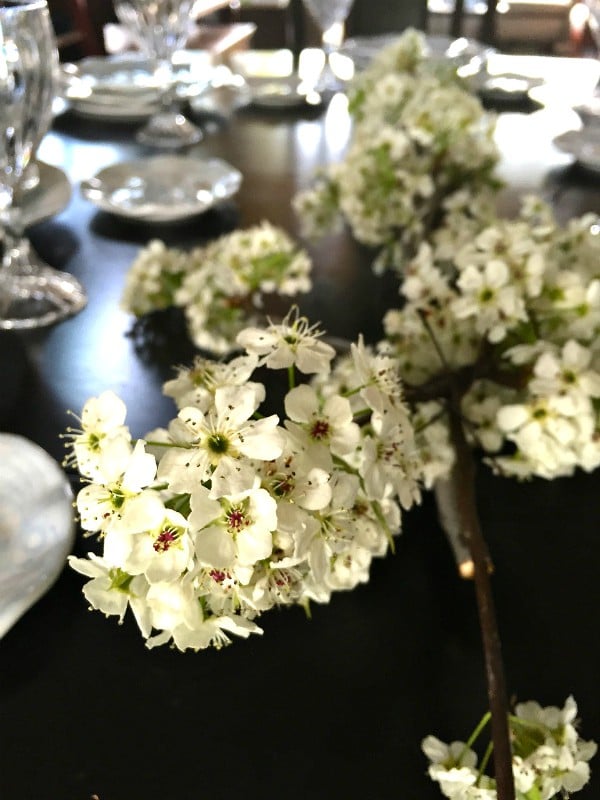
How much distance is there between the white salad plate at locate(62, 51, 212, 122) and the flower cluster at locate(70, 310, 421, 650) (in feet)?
3.49

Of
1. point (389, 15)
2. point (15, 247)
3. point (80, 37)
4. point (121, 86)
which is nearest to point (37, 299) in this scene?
point (15, 247)

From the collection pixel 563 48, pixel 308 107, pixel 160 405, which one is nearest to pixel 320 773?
pixel 160 405

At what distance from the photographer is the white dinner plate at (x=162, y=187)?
921mm

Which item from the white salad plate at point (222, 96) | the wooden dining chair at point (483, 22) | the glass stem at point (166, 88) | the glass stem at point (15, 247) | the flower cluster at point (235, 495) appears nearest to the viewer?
the flower cluster at point (235, 495)

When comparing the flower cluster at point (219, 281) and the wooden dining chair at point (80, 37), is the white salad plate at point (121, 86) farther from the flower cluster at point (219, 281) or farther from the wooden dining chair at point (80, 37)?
the flower cluster at point (219, 281)

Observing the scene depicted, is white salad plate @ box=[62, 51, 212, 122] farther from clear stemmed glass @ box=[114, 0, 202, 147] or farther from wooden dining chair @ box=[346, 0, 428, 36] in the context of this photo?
wooden dining chair @ box=[346, 0, 428, 36]

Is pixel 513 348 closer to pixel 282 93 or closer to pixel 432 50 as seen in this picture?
pixel 282 93

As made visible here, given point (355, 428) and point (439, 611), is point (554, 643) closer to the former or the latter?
point (439, 611)

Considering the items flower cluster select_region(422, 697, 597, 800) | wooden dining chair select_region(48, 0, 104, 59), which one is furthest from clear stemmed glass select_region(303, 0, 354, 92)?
flower cluster select_region(422, 697, 597, 800)

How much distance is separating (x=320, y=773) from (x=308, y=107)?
1.23 metres

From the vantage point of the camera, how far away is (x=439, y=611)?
456 mm

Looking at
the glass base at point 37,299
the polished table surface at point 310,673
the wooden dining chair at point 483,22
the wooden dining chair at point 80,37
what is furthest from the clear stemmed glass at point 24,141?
the wooden dining chair at point 483,22

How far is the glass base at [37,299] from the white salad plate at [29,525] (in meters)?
0.27

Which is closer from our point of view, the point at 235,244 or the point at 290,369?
the point at 290,369
